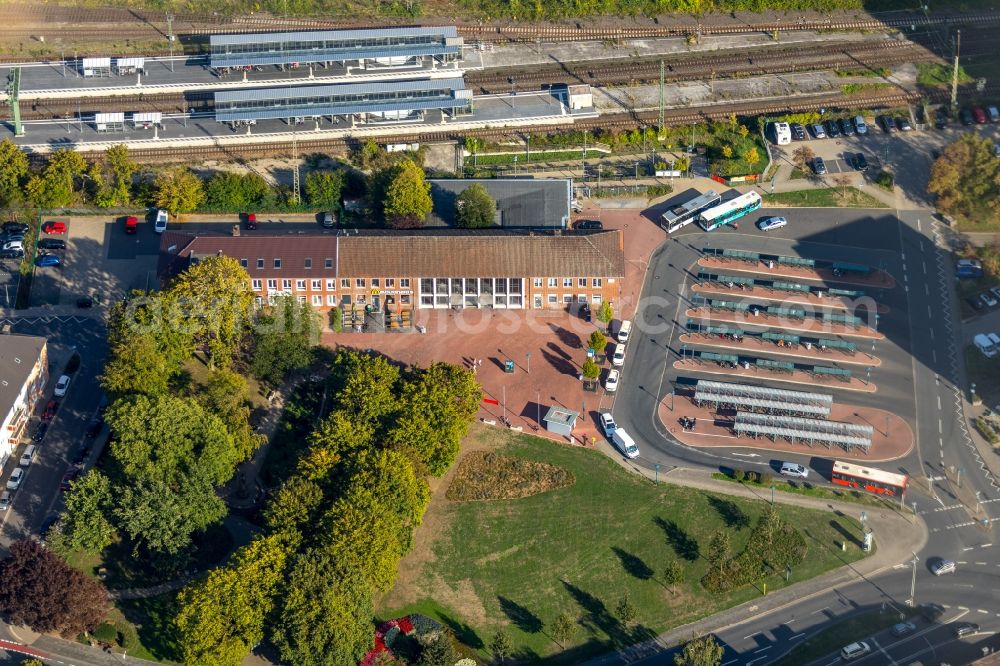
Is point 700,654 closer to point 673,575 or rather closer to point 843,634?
point 673,575

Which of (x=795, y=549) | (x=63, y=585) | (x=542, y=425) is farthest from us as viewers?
(x=542, y=425)

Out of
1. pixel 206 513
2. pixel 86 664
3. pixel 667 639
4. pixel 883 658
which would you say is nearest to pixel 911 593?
pixel 883 658

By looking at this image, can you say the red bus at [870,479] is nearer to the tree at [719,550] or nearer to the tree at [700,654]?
the tree at [719,550]

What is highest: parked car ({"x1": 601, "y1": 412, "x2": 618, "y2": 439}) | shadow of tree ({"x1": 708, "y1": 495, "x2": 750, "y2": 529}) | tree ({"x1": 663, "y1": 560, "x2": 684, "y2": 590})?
parked car ({"x1": 601, "y1": 412, "x2": 618, "y2": 439})

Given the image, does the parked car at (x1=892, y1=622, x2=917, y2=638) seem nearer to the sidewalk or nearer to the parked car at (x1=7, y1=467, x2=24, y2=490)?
the sidewalk

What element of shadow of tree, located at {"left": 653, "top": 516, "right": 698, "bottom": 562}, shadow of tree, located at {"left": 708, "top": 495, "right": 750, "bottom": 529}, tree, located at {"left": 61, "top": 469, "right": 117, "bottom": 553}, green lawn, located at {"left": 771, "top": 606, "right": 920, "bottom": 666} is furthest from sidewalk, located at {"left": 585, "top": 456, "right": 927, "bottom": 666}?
tree, located at {"left": 61, "top": 469, "right": 117, "bottom": 553}

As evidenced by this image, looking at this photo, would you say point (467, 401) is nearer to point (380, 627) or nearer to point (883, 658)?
point (380, 627)
